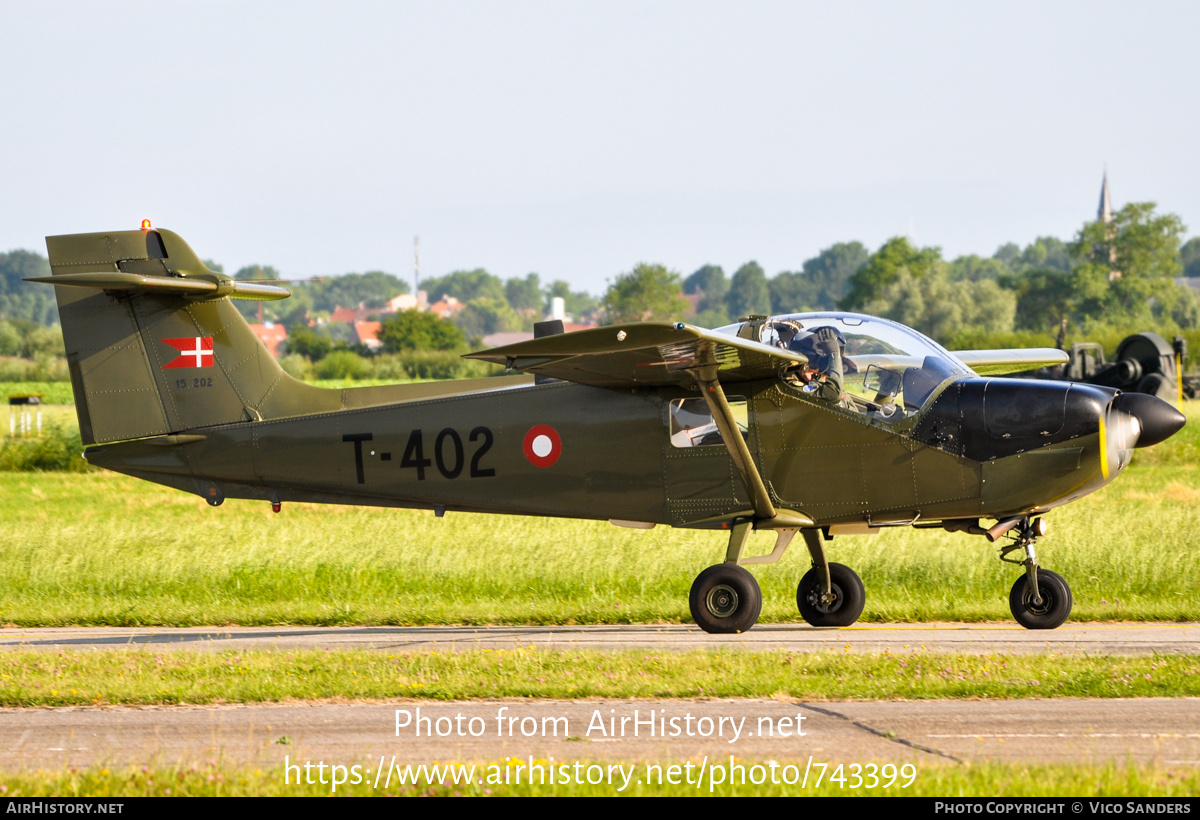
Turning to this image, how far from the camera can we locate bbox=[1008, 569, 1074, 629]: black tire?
419 inches

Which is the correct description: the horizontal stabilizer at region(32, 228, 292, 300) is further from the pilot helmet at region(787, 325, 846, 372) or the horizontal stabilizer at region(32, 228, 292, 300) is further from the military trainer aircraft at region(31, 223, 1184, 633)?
the pilot helmet at region(787, 325, 846, 372)

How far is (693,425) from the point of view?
11070mm

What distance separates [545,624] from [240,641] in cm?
297

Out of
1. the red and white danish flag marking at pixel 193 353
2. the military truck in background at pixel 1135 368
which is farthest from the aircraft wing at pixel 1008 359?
the military truck in background at pixel 1135 368

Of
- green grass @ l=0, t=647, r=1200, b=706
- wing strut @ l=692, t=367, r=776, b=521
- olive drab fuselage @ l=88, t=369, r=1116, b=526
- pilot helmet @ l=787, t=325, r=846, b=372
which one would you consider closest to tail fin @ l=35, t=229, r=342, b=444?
olive drab fuselage @ l=88, t=369, r=1116, b=526

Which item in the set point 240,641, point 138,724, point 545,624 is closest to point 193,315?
point 240,641

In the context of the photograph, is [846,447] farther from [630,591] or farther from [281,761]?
[281,761]

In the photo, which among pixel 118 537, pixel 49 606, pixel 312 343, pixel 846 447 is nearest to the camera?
pixel 846 447

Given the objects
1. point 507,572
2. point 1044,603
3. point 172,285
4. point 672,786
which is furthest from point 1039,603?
point 172,285

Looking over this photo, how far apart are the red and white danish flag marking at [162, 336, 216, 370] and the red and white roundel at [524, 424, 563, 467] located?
3.44 m

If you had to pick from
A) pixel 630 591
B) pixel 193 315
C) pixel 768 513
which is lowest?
pixel 630 591

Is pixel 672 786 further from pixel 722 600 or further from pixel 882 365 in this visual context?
pixel 882 365

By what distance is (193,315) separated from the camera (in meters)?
12.4

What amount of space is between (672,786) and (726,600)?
475 centimetres
